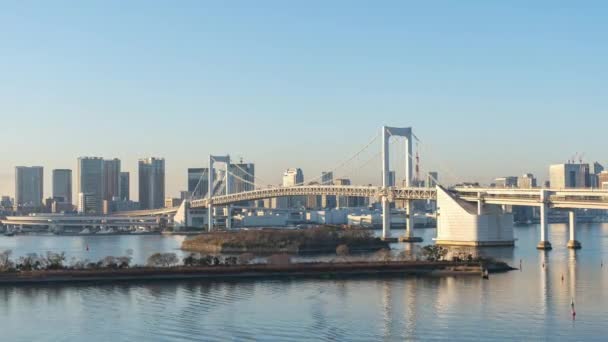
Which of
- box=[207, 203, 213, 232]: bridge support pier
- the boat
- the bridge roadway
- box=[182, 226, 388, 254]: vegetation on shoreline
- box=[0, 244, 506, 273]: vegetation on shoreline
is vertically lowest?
the boat

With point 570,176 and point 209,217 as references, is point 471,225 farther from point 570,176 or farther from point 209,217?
point 570,176

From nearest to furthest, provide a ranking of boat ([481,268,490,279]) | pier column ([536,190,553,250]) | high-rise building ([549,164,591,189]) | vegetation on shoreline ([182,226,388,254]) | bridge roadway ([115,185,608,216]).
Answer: boat ([481,268,490,279]), bridge roadway ([115,185,608,216]), pier column ([536,190,553,250]), vegetation on shoreline ([182,226,388,254]), high-rise building ([549,164,591,189])

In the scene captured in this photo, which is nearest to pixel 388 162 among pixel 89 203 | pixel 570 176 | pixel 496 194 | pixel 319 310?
pixel 496 194

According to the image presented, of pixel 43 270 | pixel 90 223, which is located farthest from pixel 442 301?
pixel 90 223

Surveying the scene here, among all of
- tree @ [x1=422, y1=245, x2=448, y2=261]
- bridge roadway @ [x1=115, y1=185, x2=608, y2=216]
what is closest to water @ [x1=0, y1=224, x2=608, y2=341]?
tree @ [x1=422, y1=245, x2=448, y2=261]

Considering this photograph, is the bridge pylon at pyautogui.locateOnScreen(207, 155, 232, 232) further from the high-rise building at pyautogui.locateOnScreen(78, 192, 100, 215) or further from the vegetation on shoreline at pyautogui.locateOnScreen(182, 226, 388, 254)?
the high-rise building at pyautogui.locateOnScreen(78, 192, 100, 215)

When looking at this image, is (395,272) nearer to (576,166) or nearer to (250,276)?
(250,276)
